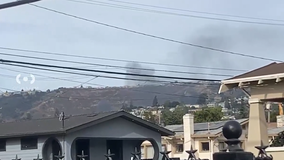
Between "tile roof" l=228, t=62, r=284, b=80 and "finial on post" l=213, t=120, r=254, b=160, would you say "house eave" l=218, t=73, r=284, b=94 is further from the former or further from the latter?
"finial on post" l=213, t=120, r=254, b=160

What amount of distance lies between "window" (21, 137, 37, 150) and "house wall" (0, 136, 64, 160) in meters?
0.18

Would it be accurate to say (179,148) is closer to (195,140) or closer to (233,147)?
(195,140)

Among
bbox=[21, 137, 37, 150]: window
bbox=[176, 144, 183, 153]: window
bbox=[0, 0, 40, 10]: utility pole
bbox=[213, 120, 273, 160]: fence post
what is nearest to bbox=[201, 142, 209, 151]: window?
bbox=[176, 144, 183, 153]: window

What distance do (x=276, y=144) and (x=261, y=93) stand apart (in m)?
3.08

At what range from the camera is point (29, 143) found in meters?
26.7

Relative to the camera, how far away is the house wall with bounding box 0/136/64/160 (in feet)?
85.7

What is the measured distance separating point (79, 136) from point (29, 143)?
2626 mm

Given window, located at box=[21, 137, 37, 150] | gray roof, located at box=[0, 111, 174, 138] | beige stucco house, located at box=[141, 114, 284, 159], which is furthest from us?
beige stucco house, located at box=[141, 114, 284, 159]

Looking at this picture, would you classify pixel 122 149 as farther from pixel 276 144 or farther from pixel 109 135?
pixel 276 144

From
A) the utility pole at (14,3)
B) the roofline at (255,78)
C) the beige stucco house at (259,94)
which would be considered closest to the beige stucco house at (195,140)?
the roofline at (255,78)

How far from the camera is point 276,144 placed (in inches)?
749

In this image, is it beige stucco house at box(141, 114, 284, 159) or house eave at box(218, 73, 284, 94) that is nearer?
house eave at box(218, 73, 284, 94)

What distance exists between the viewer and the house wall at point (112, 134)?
85.8 ft

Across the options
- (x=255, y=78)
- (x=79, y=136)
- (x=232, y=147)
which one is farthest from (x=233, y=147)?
(x=79, y=136)
